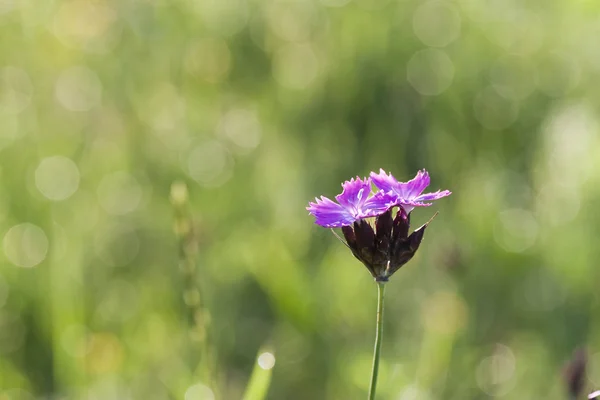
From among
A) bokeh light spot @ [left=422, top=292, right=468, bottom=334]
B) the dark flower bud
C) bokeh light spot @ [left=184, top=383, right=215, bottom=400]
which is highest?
bokeh light spot @ [left=422, top=292, right=468, bottom=334]

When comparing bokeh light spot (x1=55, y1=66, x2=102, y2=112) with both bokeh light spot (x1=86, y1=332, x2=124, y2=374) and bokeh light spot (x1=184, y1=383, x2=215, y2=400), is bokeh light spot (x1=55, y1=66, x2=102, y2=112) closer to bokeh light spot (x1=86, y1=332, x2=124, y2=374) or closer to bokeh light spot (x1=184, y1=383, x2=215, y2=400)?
bokeh light spot (x1=86, y1=332, x2=124, y2=374)

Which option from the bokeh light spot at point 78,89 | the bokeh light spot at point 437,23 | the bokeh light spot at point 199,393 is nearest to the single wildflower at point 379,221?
the bokeh light spot at point 199,393

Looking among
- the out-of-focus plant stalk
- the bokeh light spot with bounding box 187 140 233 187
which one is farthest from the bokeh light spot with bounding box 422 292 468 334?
the bokeh light spot with bounding box 187 140 233 187

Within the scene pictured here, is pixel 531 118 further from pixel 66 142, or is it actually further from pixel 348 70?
pixel 66 142

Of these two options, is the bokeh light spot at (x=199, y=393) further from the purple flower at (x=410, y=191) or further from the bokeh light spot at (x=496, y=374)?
the bokeh light spot at (x=496, y=374)

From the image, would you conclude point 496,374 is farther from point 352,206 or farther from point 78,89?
point 78,89

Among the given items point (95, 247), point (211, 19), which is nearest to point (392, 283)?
point (95, 247)

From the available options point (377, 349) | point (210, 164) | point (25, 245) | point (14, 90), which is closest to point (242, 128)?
point (210, 164)
